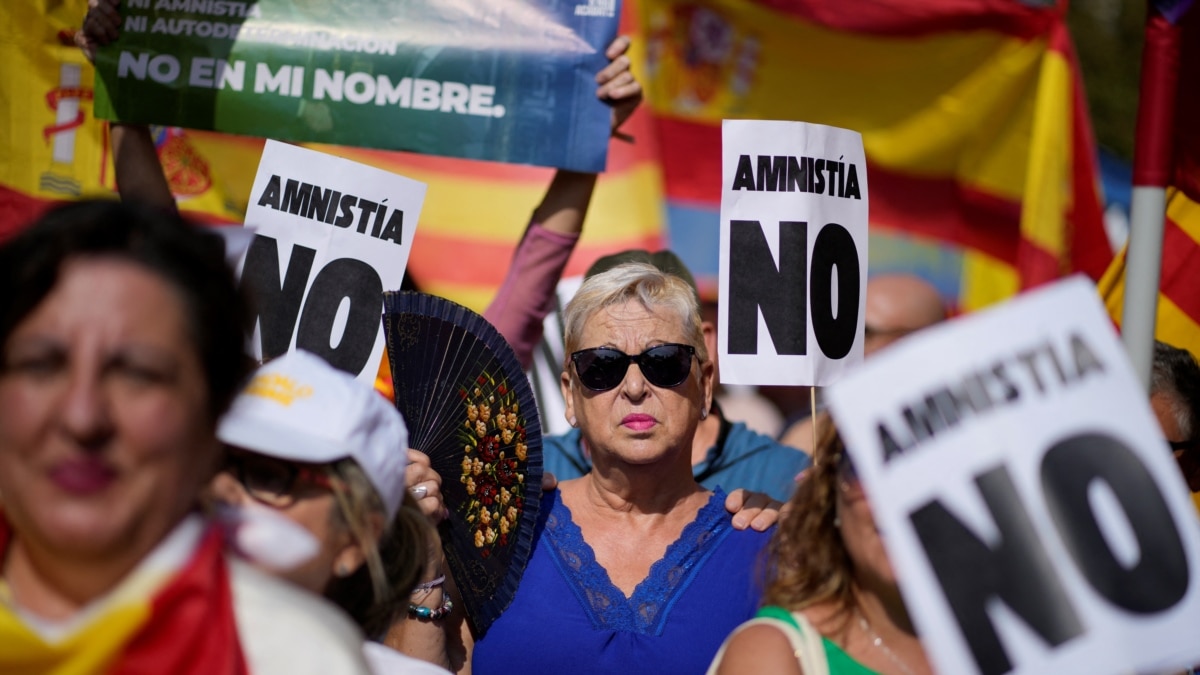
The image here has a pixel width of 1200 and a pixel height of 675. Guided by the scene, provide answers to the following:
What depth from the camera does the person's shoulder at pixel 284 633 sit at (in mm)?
1814

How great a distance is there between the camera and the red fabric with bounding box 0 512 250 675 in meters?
1.72

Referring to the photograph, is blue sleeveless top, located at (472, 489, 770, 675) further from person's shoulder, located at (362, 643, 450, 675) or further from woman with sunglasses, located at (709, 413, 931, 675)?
person's shoulder, located at (362, 643, 450, 675)

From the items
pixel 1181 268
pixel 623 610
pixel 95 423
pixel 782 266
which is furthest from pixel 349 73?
pixel 95 423

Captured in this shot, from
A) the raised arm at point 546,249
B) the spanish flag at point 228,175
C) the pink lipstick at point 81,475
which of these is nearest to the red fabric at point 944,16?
the spanish flag at point 228,175

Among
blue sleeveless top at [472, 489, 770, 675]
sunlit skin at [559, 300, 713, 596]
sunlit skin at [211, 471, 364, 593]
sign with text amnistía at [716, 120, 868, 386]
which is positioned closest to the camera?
sunlit skin at [211, 471, 364, 593]

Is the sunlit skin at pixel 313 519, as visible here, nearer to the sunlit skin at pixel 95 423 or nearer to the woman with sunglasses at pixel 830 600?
the sunlit skin at pixel 95 423

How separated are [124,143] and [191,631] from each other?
2897 mm

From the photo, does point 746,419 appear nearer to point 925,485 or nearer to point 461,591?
point 461,591

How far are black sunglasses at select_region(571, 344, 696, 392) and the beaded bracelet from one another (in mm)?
659

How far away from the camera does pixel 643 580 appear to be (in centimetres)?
344

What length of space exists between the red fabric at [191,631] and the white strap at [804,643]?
97cm

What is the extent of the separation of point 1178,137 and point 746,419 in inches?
89.7

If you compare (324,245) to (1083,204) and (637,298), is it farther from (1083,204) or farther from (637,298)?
(1083,204)

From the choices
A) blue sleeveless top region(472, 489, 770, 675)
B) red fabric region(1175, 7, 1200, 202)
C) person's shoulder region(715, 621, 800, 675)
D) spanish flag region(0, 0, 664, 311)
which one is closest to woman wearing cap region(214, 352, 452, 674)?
person's shoulder region(715, 621, 800, 675)
